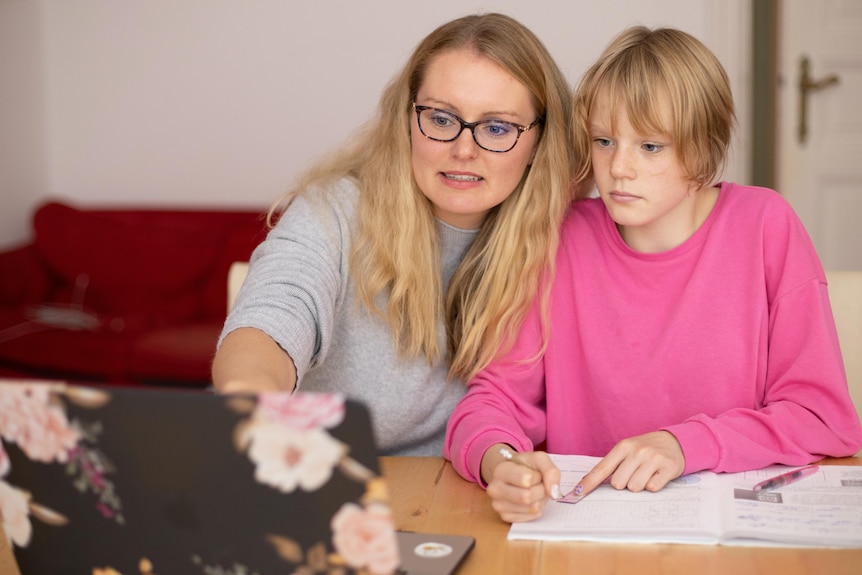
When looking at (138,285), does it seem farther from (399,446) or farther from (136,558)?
(136,558)

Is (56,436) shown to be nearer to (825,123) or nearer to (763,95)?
(825,123)

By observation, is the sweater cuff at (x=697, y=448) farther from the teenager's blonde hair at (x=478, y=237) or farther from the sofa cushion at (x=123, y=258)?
the sofa cushion at (x=123, y=258)

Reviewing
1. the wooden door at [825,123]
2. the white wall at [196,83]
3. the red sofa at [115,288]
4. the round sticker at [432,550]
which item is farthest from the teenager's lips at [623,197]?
the wooden door at [825,123]

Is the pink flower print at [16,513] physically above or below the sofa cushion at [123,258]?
above

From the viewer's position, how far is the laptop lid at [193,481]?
736 mm

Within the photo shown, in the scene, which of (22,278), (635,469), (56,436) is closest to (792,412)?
(635,469)

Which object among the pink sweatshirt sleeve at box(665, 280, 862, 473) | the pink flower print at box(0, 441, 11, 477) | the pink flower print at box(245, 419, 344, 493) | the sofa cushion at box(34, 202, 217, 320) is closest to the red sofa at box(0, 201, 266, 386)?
the sofa cushion at box(34, 202, 217, 320)

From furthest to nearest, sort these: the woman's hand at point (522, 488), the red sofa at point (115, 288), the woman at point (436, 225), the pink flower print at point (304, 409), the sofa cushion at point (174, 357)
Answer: the red sofa at point (115, 288) < the sofa cushion at point (174, 357) < the woman at point (436, 225) < the woman's hand at point (522, 488) < the pink flower print at point (304, 409)

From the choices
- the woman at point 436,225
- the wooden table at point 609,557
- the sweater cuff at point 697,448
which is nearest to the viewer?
the wooden table at point 609,557

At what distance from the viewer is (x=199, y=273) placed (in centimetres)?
401

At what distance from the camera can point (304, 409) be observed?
0.73m

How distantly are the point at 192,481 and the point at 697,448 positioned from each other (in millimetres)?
729

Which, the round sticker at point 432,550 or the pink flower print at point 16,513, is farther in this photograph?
the round sticker at point 432,550

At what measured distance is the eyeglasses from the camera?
1483 millimetres
